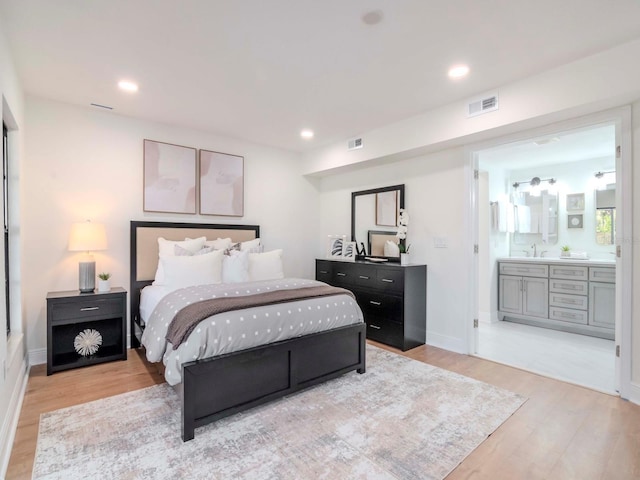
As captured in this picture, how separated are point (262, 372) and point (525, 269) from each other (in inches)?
167

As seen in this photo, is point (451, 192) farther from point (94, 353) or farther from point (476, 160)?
point (94, 353)

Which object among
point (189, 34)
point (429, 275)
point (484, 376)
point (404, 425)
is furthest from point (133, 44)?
point (484, 376)

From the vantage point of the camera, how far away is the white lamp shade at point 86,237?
3174 millimetres

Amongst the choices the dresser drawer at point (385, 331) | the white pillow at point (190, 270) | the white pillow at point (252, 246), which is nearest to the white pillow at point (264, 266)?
the white pillow at point (252, 246)

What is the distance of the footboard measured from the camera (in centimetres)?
206

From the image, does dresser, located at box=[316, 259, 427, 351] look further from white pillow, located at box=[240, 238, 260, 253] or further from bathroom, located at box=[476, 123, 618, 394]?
white pillow, located at box=[240, 238, 260, 253]

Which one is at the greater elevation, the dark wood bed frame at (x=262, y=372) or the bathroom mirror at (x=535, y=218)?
the bathroom mirror at (x=535, y=218)

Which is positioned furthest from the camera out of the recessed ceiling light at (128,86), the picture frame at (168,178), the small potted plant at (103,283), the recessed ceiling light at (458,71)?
the picture frame at (168,178)

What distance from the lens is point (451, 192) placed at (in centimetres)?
376

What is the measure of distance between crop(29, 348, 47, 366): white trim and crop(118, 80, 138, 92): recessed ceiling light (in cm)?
260

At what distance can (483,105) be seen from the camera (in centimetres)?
307

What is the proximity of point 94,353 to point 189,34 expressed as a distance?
10.1 feet

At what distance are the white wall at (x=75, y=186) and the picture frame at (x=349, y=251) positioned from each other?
1649 mm

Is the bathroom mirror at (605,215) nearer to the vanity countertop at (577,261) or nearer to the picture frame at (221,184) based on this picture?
the vanity countertop at (577,261)
